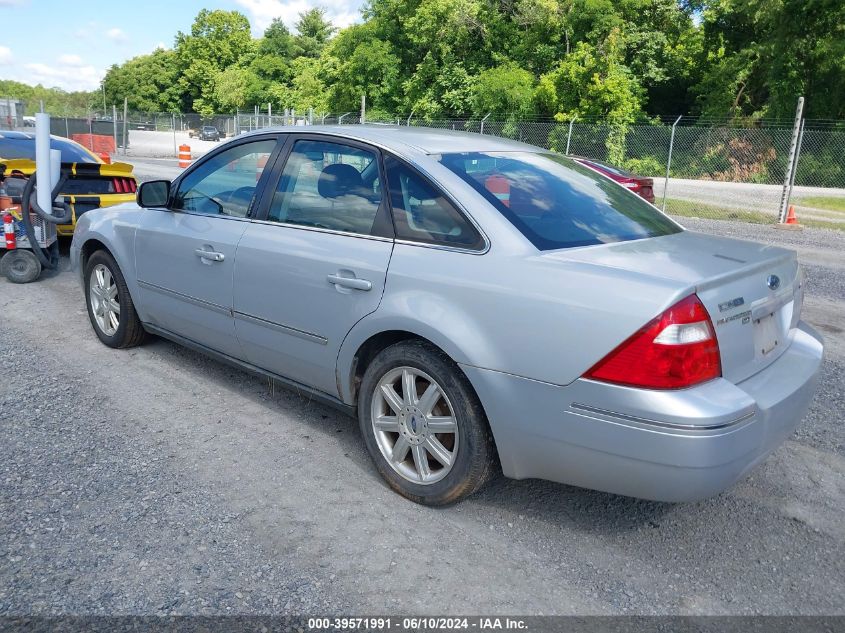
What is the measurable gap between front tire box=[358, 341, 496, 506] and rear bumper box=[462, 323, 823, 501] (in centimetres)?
11

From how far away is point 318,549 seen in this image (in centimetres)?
293

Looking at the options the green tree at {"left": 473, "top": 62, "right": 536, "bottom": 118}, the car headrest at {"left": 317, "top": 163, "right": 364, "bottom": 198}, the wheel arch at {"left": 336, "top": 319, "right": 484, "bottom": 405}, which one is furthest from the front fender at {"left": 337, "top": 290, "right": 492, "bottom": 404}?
the green tree at {"left": 473, "top": 62, "right": 536, "bottom": 118}

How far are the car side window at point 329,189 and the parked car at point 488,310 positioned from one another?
0.01 meters

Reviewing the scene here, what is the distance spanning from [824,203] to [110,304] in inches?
842

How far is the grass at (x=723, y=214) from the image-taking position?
55.7ft

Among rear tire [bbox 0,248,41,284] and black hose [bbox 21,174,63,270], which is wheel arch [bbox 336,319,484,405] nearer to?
black hose [bbox 21,174,63,270]

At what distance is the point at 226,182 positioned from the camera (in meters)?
4.40

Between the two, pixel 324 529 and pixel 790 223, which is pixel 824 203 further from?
pixel 324 529

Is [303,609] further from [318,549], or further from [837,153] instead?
[837,153]

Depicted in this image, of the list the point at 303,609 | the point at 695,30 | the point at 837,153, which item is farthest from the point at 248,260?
the point at 695,30

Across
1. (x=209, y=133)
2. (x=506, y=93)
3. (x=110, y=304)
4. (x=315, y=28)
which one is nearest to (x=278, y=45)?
(x=315, y=28)

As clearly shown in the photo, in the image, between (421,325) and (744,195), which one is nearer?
(421,325)

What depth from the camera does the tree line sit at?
2909 centimetres

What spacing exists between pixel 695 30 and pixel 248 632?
3940 centimetres
